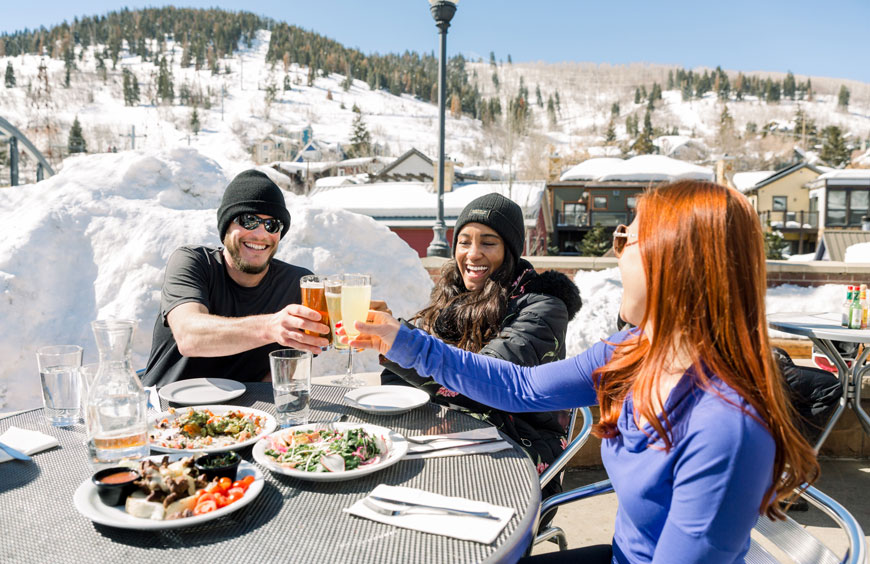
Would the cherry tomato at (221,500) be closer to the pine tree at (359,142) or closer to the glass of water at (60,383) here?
the glass of water at (60,383)

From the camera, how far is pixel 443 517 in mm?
1168

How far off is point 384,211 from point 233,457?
2006 centimetres

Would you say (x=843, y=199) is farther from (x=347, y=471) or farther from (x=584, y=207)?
(x=347, y=471)

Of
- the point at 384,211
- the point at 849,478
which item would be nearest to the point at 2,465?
the point at 849,478

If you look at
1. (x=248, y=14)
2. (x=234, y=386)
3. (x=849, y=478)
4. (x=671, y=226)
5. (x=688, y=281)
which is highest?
(x=248, y=14)

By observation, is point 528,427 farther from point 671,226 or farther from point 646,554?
point 671,226

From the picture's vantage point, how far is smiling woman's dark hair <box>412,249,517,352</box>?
7.70 ft

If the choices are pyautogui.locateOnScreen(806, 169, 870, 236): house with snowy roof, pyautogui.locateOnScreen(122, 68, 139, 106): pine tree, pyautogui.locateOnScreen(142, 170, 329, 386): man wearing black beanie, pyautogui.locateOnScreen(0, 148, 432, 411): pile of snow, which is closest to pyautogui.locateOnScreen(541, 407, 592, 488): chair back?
pyautogui.locateOnScreen(142, 170, 329, 386): man wearing black beanie

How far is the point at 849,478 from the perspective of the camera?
3.65 m

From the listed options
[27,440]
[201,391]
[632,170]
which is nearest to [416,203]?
[632,170]

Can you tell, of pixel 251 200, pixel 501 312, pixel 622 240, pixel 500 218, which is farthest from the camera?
pixel 251 200

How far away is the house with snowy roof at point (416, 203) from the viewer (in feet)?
67.5

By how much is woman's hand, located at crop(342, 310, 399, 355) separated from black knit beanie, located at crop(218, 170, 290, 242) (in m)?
1.23

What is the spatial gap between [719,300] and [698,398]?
0.64 feet
